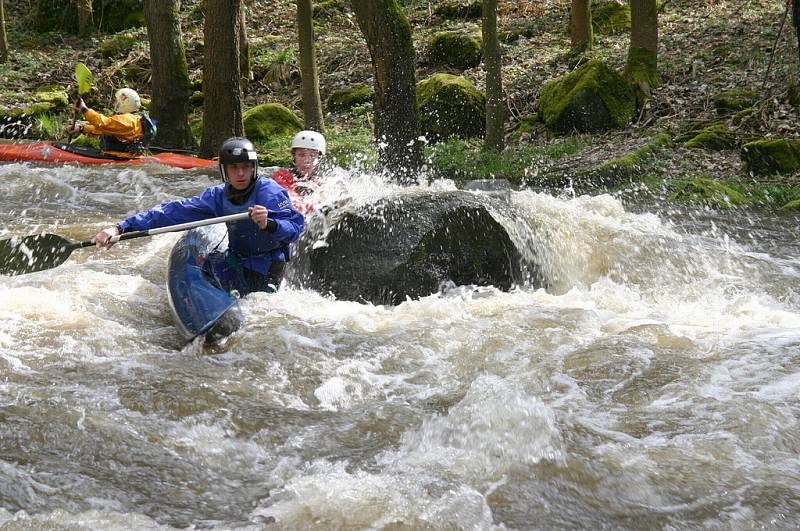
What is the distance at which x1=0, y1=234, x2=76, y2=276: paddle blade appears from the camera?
595cm

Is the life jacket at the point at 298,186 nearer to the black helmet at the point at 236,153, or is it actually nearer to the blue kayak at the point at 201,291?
the blue kayak at the point at 201,291

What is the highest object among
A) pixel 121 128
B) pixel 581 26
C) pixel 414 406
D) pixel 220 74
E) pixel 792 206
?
pixel 581 26

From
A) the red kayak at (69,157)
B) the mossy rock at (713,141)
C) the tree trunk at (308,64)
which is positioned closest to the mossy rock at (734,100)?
the mossy rock at (713,141)

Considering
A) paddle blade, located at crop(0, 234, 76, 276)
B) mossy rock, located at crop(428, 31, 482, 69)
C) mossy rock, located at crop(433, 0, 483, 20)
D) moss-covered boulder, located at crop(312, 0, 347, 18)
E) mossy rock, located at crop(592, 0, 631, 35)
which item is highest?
moss-covered boulder, located at crop(312, 0, 347, 18)

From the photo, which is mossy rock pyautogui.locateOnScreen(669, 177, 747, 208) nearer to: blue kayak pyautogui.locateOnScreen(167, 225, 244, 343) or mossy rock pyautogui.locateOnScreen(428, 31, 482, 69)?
blue kayak pyautogui.locateOnScreen(167, 225, 244, 343)

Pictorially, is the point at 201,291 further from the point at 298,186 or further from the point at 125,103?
the point at 125,103

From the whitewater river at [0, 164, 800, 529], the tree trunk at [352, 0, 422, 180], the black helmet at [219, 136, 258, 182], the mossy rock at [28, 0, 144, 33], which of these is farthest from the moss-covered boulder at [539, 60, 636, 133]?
the mossy rock at [28, 0, 144, 33]

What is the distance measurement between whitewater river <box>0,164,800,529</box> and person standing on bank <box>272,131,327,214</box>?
0.48 metres

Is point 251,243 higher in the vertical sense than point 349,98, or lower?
lower

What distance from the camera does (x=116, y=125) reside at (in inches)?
441

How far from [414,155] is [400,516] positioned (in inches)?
239

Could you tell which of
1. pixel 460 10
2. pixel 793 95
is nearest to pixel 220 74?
pixel 793 95

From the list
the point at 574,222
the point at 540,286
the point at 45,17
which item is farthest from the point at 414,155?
the point at 45,17

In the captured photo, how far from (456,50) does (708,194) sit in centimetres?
804
